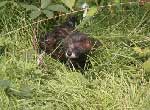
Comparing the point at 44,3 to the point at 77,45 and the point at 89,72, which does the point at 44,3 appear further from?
the point at 89,72

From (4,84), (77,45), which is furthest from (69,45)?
(4,84)

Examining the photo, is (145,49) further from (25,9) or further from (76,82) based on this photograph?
(25,9)

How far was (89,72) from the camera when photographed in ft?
9.61

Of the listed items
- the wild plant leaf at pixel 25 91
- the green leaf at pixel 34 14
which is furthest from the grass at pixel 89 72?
the green leaf at pixel 34 14

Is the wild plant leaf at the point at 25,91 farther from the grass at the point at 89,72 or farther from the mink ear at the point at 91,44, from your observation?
Answer: the mink ear at the point at 91,44

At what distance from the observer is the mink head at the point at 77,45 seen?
9.69 ft

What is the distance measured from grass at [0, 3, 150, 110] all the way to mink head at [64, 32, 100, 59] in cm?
7

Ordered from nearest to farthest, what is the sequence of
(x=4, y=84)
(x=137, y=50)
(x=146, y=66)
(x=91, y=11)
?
1. (x=4, y=84)
2. (x=146, y=66)
3. (x=137, y=50)
4. (x=91, y=11)

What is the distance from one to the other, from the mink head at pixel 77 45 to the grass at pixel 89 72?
72 mm

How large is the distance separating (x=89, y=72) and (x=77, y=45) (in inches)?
7.7

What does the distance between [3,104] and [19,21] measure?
2.88 ft

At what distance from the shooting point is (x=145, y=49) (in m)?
2.94

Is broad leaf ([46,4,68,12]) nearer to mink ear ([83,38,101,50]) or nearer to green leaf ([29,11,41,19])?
green leaf ([29,11,41,19])

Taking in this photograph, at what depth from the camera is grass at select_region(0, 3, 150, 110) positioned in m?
2.62
